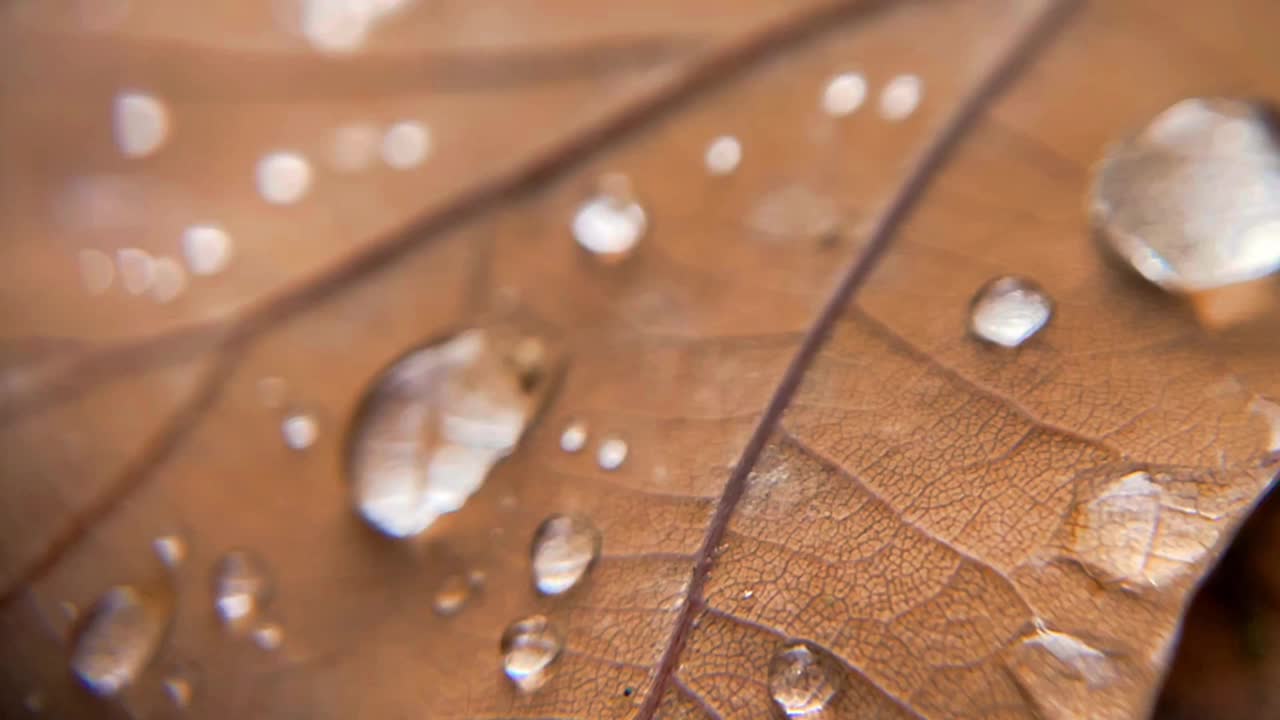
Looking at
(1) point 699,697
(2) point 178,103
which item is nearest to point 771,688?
(1) point 699,697

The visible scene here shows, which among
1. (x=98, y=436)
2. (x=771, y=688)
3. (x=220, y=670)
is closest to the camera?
(x=771, y=688)

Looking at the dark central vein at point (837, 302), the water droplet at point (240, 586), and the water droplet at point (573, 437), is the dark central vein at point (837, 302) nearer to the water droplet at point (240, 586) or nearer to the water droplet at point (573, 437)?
the water droplet at point (573, 437)

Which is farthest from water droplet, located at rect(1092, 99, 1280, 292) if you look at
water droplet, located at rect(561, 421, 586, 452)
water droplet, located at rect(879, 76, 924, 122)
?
water droplet, located at rect(561, 421, 586, 452)

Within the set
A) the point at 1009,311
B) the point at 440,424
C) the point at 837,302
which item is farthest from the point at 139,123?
the point at 1009,311

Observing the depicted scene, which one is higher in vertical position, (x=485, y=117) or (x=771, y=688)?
(x=485, y=117)

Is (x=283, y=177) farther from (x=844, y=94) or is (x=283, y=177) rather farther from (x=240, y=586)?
(x=844, y=94)

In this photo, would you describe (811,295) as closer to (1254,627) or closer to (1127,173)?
(1127,173)

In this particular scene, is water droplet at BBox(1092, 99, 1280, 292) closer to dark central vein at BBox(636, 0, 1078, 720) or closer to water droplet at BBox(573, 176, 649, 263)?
dark central vein at BBox(636, 0, 1078, 720)
